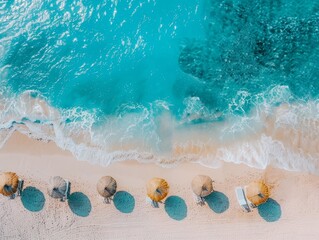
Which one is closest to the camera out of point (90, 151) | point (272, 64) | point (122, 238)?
point (122, 238)

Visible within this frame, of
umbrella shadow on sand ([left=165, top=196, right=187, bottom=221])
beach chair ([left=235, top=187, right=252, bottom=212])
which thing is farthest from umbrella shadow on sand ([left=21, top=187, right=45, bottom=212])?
beach chair ([left=235, top=187, right=252, bottom=212])

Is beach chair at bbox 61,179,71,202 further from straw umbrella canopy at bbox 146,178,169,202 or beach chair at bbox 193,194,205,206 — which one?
Result: beach chair at bbox 193,194,205,206

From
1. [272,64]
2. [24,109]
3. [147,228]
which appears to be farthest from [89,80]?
Answer: [272,64]

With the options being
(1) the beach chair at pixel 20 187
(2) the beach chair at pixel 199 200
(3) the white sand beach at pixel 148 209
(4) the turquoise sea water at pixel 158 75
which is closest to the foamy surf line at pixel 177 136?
(4) the turquoise sea water at pixel 158 75

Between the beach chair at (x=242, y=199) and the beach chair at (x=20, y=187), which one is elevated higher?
the beach chair at (x=20, y=187)

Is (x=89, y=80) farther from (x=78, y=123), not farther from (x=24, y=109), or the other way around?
(x=24, y=109)

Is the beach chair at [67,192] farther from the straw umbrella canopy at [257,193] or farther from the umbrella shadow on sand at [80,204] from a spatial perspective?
the straw umbrella canopy at [257,193]
